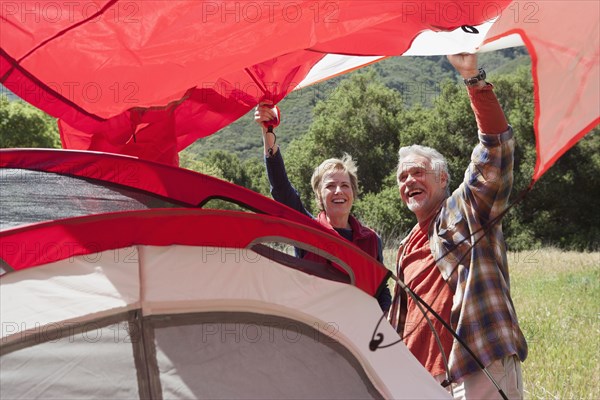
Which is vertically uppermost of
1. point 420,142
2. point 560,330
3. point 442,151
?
point 420,142

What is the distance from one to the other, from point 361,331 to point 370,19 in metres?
1.04

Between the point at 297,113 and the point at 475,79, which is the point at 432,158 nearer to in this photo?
the point at 475,79

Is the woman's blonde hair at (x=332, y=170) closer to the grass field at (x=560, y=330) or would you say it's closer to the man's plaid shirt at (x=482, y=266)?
the man's plaid shirt at (x=482, y=266)

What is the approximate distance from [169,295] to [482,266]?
123 centimetres

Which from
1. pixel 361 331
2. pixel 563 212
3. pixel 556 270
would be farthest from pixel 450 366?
pixel 563 212

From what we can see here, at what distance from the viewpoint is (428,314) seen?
9.75 ft

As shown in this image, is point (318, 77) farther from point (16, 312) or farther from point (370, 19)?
point (16, 312)

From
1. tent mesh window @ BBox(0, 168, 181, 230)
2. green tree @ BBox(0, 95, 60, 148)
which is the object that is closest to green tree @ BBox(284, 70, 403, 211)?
green tree @ BBox(0, 95, 60, 148)

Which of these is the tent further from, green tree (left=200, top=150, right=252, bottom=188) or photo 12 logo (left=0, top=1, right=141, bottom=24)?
green tree (left=200, top=150, right=252, bottom=188)

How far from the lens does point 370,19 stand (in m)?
2.49

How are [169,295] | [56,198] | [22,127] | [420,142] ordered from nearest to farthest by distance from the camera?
[169,295], [56,198], [420,142], [22,127]

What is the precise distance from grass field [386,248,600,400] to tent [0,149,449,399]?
297 cm

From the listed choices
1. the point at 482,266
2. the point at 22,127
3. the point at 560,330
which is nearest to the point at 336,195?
the point at 482,266

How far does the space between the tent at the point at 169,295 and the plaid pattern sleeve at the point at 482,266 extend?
1.11ft
